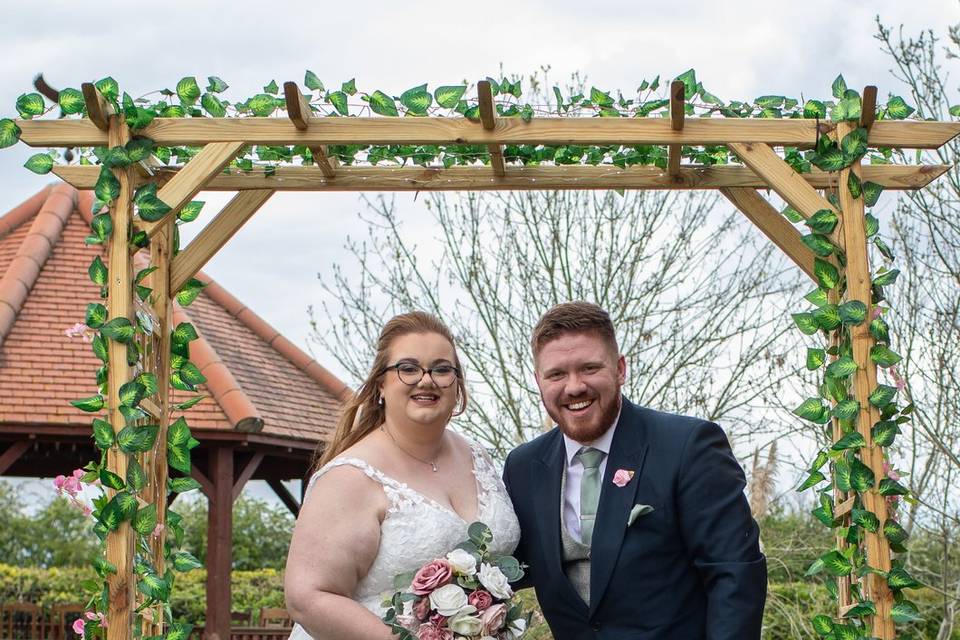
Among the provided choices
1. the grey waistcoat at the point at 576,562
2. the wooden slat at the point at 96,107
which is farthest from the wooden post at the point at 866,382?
the wooden slat at the point at 96,107

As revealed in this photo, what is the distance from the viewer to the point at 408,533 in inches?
167

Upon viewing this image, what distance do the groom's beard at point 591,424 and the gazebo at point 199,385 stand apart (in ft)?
20.6

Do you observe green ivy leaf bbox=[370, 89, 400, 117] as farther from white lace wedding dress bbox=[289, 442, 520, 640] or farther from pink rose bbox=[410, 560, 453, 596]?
pink rose bbox=[410, 560, 453, 596]

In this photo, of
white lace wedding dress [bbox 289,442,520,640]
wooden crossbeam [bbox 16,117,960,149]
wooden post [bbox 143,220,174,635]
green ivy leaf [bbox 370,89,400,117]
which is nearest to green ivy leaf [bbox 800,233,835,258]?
wooden crossbeam [bbox 16,117,960,149]

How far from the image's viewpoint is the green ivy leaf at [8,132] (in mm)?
4441

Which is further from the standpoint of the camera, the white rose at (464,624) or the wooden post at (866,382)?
the wooden post at (866,382)

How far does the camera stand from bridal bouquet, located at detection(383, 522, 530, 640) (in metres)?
3.83

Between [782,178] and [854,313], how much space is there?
1.96 feet

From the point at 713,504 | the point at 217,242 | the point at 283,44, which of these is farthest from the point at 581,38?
the point at 713,504

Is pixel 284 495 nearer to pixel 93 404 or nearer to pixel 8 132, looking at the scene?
pixel 93 404

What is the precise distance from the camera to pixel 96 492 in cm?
441

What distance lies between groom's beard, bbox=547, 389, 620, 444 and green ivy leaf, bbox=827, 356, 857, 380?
82 cm

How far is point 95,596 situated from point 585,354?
79.9 inches

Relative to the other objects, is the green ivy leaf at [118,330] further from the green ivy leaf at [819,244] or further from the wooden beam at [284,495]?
the wooden beam at [284,495]
